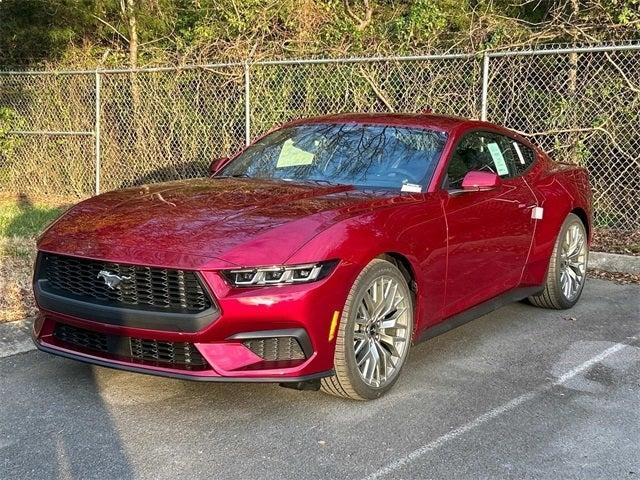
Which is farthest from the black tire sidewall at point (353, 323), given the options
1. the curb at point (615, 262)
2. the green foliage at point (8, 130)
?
the green foliage at point (8, 130)

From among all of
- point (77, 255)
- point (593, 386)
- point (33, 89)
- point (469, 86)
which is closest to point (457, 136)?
point (593, 386)

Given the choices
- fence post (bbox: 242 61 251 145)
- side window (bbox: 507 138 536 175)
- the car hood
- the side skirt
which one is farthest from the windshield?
fence post (bbox: 242 61 251 145)

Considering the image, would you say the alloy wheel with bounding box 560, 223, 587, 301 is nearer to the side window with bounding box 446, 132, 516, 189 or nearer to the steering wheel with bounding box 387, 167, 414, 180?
the side window with bounding box 446, 132, 516, 189

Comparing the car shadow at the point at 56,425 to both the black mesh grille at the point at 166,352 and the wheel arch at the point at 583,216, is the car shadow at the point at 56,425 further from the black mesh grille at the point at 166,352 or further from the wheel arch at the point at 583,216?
the wheel arch at the point at 583,216

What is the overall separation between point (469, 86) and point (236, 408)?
18.3ft

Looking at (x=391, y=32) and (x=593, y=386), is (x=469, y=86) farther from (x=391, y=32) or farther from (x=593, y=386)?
(x=593, y=386)

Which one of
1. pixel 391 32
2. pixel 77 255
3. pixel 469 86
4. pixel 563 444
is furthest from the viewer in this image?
pixel 391 32

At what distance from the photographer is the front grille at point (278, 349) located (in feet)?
11.3

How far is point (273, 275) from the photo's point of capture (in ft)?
11.1

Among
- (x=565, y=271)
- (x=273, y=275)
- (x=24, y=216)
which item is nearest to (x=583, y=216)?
(x=565, y=271)

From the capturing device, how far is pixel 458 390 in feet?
13.3

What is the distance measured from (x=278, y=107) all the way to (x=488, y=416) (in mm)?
6363

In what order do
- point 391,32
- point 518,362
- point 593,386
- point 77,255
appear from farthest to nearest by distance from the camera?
point 391,32 < point 518,362 < point 593,386 < point 77,255

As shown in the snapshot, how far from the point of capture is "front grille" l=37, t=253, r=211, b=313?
3367 mm
